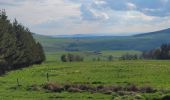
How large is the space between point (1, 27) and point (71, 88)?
127 ft

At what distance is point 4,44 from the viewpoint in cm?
7769

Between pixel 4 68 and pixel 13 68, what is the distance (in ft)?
34.1

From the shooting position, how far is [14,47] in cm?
8581

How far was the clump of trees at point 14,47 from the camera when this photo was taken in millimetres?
77938

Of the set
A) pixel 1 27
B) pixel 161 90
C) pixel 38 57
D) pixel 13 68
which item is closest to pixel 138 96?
pixel 161 90

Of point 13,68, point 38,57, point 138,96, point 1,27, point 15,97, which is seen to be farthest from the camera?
point 38,57

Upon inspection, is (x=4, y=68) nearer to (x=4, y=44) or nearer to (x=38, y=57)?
(x=4, y=44)

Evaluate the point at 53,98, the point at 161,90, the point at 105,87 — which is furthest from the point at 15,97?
the point at 161,90

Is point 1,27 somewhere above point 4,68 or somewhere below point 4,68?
above

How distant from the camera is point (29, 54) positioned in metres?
104

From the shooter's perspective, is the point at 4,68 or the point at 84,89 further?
the point at 4,68

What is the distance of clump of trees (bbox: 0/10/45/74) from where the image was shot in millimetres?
77938

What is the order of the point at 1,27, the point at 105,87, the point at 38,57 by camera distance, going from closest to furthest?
the point at 105,87 < the point at 1,27 < the point at 38,57

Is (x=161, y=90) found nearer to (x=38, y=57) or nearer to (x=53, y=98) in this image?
(x=53, y=98)
